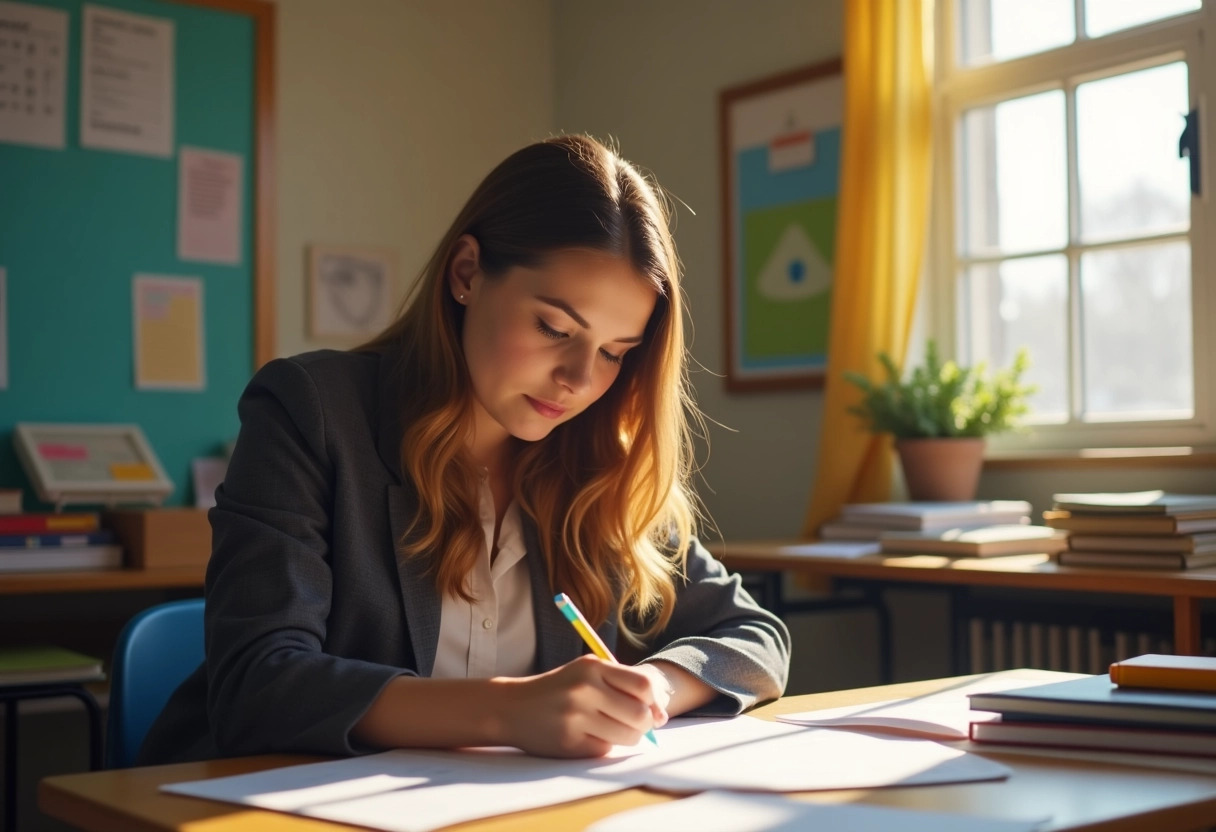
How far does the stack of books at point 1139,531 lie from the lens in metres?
2.15

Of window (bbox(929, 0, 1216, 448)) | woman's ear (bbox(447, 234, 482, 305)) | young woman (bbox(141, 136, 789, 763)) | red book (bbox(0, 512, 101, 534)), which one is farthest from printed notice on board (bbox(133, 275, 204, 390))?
woman's ear (bbox(447, 234, 482, 305))

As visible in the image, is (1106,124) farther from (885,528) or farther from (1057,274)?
(885,528)

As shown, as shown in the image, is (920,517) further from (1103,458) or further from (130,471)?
(130,471)

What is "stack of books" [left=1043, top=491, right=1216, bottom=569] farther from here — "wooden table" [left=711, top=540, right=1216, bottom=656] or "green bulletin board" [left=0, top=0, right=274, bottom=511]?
"green bulletin board" [left=0, top=0, right=274, bottom=511]

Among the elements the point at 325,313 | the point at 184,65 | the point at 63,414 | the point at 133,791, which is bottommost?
the point at 133,791

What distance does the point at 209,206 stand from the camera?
3477 millimetres

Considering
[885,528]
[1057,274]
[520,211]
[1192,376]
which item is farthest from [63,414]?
[1192,376]

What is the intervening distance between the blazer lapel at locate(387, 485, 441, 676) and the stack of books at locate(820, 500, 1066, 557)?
55.5 inches

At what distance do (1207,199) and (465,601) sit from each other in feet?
6.61

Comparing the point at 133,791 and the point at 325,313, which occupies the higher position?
the point at 325,313

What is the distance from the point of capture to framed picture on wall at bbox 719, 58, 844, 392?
3.38 metres

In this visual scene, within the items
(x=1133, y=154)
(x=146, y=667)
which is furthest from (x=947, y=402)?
(x=146, y=667)

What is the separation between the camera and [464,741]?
106 cm

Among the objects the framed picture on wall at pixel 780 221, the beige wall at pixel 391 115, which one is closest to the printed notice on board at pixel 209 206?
the beige wall at pixel 391 115
